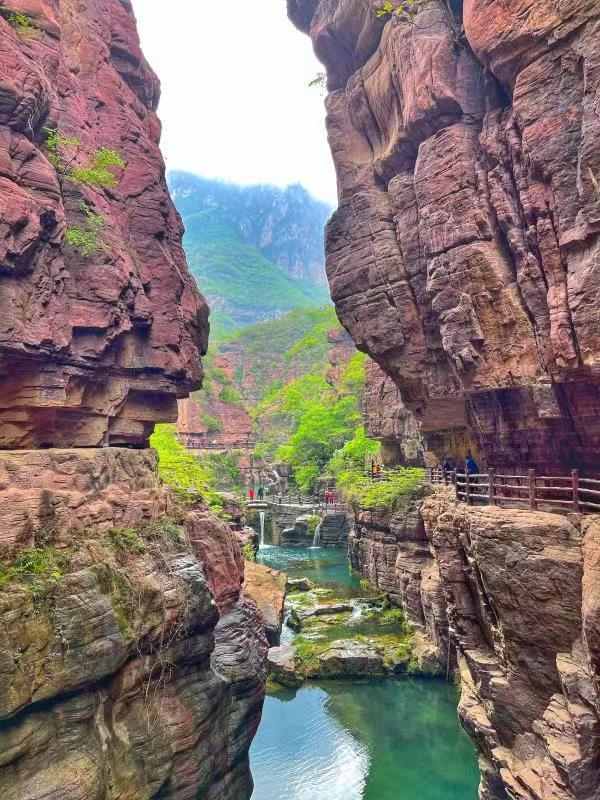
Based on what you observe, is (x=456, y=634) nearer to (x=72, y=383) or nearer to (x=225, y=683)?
(x=225, y=683)

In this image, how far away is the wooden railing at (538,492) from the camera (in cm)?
1037

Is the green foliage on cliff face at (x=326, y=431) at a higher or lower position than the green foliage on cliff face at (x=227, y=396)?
lower

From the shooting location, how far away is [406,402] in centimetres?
2003

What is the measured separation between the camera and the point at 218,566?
41.9 feet

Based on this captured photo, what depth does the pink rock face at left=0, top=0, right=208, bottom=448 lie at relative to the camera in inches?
382

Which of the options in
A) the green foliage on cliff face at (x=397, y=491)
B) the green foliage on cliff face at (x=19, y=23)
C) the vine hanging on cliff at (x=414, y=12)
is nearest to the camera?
the green foliage on cliff face at (x=19, y=23)

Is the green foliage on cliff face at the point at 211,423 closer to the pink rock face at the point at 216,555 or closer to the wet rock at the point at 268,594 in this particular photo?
the wet rock at the point at 268,594

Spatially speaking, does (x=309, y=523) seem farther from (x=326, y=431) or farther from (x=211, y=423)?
(x=211, y=423)

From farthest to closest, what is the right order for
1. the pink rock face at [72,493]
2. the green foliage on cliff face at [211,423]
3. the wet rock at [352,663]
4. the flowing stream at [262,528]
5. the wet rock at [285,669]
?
the green foliage on cliff face at [211,423] → the flowing stream at [262,528] → the wet rock at [352,663] → the wet rock at [285,669] → the pink rock face at [72,493]

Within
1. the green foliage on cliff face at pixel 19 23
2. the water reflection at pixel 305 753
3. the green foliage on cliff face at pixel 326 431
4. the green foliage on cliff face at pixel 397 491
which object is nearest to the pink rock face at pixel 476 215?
the green foliage on cliff face at pixel 397 491

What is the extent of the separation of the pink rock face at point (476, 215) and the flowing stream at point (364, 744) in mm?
8467

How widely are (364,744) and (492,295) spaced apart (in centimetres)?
1353

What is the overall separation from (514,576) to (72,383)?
10.0m

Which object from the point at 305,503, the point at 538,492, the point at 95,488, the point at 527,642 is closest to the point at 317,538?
the point at 305,503
